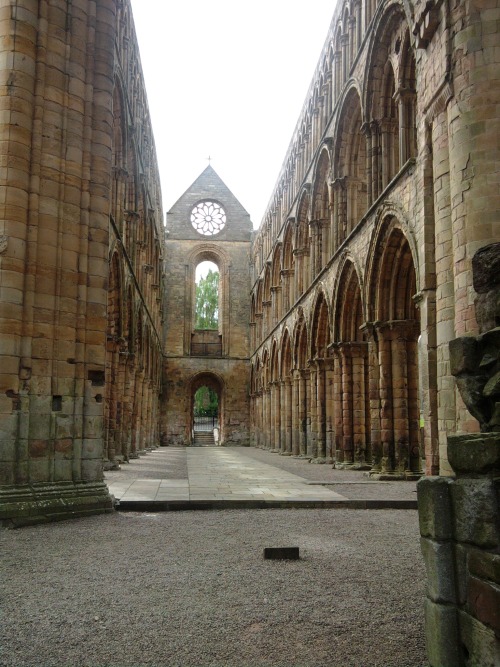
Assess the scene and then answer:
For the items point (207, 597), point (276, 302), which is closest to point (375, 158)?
point (207, 597)

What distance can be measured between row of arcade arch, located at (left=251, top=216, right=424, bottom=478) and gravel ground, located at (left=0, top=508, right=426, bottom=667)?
23.3 ft

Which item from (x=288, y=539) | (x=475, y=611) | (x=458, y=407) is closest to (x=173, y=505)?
(x=288, y=539)

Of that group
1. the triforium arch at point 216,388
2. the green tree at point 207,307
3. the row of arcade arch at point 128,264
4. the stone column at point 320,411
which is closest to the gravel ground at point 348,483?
the row of arcade arch at point 128,264

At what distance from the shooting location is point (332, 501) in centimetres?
956

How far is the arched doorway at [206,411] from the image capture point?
4069cm

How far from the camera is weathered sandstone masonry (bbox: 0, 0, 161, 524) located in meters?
7.82

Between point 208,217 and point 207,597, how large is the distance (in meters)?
39.9

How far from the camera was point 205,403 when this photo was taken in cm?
5375

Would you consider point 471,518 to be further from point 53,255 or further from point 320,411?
point 320,411

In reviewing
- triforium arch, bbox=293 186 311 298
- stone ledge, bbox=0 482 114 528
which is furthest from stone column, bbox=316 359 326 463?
stone ledge, bbox=0 482 114 528

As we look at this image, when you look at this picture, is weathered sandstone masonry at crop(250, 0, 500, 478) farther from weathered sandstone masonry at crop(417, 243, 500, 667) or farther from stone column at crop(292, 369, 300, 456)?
weathered sandstone masonry at crop(417, 243, 500, 667)

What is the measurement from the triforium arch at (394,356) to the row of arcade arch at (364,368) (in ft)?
0.07

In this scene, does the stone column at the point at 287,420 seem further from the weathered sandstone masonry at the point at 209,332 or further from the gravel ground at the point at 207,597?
the gravel ground at the point at 207,597

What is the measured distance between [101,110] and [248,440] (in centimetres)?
3215
